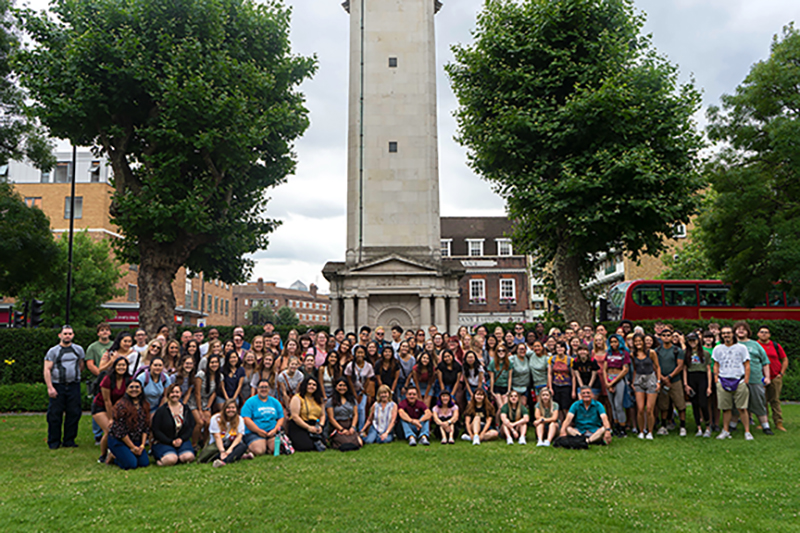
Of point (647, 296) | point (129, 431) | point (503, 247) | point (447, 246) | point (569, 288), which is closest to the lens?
point (129, 431)

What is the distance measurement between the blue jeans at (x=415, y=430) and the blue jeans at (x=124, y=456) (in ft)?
14.8

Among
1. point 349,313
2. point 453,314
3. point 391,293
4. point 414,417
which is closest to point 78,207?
point 349,313

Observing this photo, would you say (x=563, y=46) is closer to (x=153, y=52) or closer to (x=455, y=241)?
(x=153, y=52)

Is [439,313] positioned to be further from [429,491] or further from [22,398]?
[429,491]

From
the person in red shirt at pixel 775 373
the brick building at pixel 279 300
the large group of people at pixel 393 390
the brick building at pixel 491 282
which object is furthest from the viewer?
the brick building at pixel 279 300

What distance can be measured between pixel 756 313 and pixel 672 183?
11593 millimetres

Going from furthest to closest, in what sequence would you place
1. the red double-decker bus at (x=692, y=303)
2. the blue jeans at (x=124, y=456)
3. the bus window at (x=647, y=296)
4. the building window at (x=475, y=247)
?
the building window at (x=475, y=247), the bus window at (x=647, y=296), the red double-decker bus at (x=692, y=303), the blue jeans at (x=124, y=456)

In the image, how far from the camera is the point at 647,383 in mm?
10445

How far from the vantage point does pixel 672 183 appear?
Result: 1822cm

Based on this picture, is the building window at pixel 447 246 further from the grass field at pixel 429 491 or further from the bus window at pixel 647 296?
the grass field at pixel 429 491

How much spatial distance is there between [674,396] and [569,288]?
10.2m

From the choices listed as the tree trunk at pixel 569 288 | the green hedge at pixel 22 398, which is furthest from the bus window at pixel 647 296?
the green hedge at pixel 22 398

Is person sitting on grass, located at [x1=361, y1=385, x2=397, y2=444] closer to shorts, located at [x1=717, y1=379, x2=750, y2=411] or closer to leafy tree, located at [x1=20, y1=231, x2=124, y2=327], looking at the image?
shorts, located at [x1=717, y1=379, x2=750, y2=411]

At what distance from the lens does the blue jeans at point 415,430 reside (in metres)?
10.4
